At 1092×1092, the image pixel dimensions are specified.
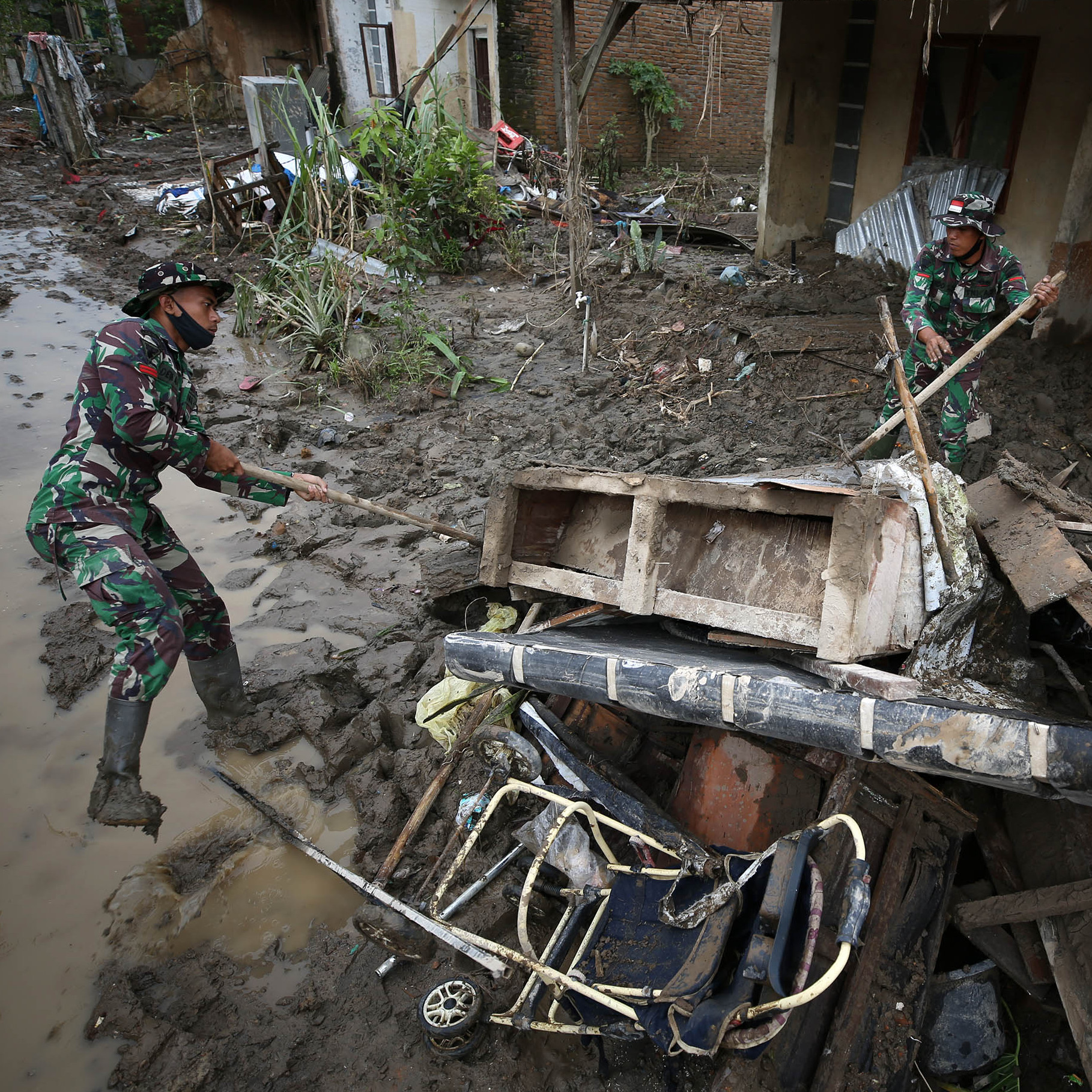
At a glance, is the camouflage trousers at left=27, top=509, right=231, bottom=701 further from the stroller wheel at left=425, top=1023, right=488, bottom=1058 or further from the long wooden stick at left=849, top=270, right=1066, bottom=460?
the long wooden stick at left=849, top=270, right=1066, bottom=460

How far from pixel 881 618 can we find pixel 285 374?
20.5ft

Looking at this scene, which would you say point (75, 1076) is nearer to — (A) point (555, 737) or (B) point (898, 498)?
(A) point (555, 737)

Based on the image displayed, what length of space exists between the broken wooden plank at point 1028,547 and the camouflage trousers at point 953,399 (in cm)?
150

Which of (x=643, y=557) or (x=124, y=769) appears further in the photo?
(x=124, y=769)

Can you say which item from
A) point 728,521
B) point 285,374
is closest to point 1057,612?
point 728,521

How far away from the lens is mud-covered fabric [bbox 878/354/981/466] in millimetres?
4301

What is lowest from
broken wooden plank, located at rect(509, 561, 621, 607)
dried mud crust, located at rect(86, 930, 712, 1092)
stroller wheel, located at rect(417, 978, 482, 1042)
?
dried mud crust, located at rect(86, 930, 712, 1092)

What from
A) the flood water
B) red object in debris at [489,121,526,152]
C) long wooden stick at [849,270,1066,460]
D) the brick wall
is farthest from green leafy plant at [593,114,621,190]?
the flood water

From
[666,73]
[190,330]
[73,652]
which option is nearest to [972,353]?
[190,330]

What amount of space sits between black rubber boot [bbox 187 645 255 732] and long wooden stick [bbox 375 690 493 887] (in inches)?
44.7

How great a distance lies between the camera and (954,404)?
14.1 ft

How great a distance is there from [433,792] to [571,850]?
72 cm

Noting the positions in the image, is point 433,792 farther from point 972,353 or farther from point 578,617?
point 972,353

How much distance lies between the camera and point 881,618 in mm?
2232
